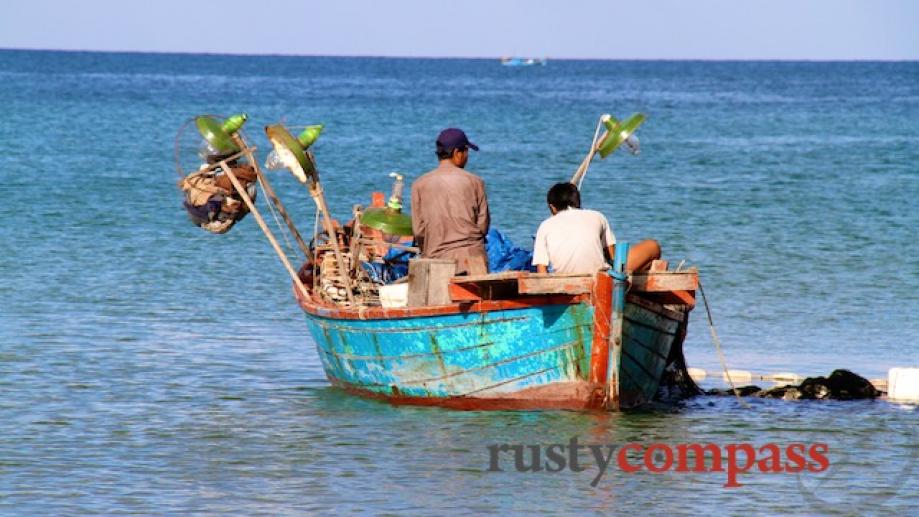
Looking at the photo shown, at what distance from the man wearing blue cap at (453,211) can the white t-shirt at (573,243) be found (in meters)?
0.52

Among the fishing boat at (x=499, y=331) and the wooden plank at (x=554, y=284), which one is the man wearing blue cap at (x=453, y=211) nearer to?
the fishing boat at (x=499, y=331)

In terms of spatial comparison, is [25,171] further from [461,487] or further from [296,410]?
[461,487]

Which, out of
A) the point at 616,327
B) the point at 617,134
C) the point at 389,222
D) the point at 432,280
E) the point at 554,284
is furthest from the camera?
the point at 617,134

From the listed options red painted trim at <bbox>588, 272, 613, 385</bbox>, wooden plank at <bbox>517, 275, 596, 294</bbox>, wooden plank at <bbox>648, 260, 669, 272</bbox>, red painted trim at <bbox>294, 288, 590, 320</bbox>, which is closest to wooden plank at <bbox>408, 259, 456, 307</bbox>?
red painted trim at <bbox>294, 288, 590, 320</bbox>

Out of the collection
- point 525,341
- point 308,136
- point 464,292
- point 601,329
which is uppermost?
point 308,136

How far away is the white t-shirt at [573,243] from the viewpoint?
10.8 metres

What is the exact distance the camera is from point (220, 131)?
1211 cm

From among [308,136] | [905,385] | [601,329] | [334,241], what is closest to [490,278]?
[601,329]

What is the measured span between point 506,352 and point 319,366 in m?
3.14

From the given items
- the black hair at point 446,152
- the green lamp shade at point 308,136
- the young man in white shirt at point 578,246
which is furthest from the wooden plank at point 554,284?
the green lamp shade at point 308,136

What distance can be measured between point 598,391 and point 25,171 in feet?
81.4

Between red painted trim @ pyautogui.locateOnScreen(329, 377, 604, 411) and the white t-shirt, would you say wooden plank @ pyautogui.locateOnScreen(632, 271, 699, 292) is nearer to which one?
the white t-shirt

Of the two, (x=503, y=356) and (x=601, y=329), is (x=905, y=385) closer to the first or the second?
(x=601, y=329)

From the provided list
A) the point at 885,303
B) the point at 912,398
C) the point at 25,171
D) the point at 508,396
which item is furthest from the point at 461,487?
the point at 25,171
